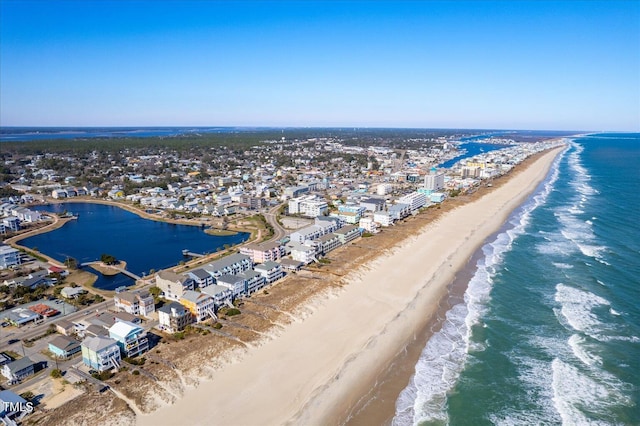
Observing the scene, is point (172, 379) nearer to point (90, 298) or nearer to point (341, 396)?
point (341, 396)

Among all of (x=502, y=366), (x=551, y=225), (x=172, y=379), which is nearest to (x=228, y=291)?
(x=172, y=379)

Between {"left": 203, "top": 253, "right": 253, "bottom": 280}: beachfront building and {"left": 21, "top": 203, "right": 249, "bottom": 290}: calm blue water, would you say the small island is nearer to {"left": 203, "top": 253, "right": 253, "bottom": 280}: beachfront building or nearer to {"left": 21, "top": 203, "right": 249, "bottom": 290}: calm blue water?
{"left": 21, "top": 203, "right": 249, "bottom": 290}: calm blue water

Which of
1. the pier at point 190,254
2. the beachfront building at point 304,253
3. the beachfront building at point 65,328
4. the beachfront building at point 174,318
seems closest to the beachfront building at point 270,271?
the beachfront building at point 304,253

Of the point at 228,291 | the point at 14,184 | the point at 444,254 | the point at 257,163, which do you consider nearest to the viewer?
the point at 228,291

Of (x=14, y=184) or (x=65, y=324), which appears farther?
(x=14, y=184)

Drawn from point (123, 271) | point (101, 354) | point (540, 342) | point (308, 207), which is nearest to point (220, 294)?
point (101, 354)

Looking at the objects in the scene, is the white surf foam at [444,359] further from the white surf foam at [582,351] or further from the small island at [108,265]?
the small island at [108,265]

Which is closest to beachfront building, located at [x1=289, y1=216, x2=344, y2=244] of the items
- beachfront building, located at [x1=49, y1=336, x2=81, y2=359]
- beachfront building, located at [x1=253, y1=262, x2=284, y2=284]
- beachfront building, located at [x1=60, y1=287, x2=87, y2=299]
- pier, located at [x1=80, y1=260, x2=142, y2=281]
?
beachfront building, located at [x1=253, y1=262, x2=284, y2=284]
